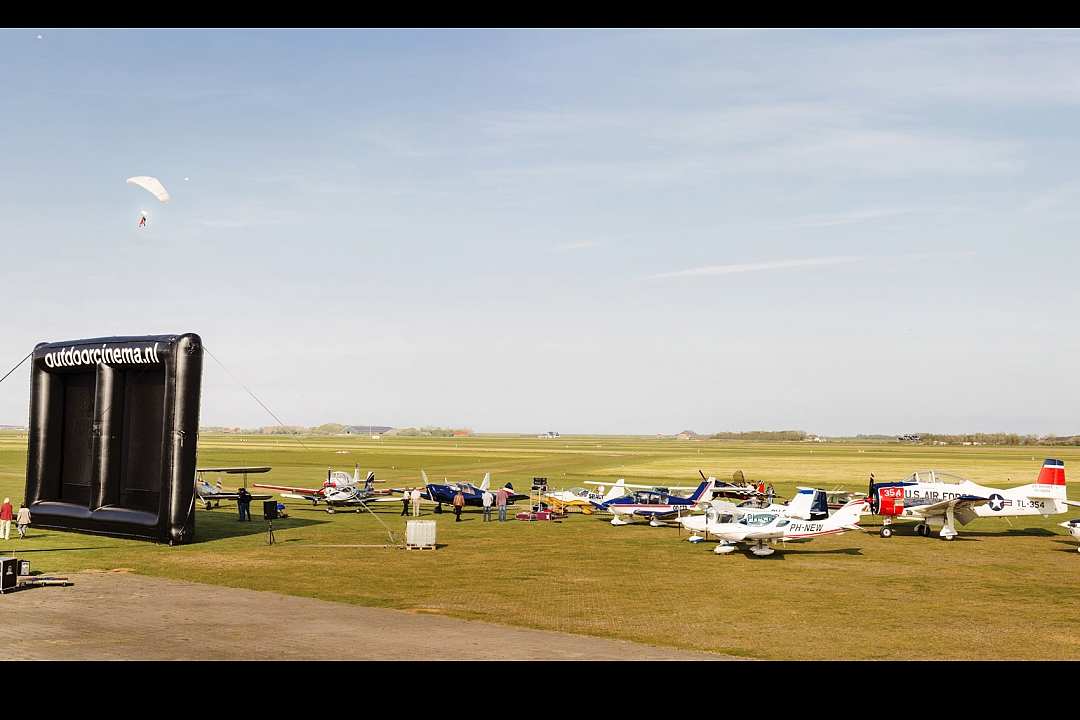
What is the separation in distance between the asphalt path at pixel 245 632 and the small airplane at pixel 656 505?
22126mm

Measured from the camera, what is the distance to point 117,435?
110 ft

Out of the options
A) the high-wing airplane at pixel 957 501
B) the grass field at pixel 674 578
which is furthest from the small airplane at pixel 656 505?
the high-wing airplane at pixel 957 501

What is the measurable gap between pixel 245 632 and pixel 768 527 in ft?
63.0

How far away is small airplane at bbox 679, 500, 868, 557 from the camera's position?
30.6 metres

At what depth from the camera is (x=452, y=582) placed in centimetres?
2497

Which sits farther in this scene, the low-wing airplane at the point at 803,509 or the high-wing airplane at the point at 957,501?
the high-wing airplane at the point at 957,501

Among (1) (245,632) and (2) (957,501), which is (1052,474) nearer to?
(2) (957,501)

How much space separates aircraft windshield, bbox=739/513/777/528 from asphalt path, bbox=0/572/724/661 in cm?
1451

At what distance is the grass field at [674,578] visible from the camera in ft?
61.3

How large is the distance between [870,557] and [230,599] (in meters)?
22.3

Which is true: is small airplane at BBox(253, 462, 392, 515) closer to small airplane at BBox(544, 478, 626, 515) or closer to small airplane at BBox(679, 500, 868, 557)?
small airplane at BBox(544, 478, 626, 515)

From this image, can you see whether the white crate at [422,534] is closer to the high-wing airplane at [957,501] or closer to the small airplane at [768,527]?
the small airplane at [768,527]
